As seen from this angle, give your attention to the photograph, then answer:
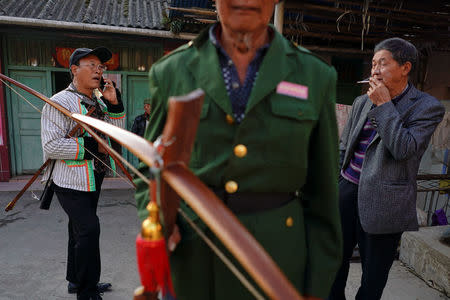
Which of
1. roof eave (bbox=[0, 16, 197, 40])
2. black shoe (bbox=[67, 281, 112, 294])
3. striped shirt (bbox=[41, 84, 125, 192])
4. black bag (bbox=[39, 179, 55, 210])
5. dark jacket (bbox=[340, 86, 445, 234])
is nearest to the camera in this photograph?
dark jacket (bbox=[340, 86, 445, 234])

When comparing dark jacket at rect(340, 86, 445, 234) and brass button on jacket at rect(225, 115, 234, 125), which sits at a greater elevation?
brass button on jacket at rect(225, 115, 234, 125)

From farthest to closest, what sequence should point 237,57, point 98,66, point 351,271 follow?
1. point 351,271
2. point 98,66
3. point 237,57

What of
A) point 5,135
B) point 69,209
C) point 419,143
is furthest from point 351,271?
point 5,135

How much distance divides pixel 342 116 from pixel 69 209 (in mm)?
2890

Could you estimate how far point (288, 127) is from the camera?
3.29ft

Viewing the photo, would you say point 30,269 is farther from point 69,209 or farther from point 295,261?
point 295,261

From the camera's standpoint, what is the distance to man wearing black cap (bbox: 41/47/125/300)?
2.37 meters

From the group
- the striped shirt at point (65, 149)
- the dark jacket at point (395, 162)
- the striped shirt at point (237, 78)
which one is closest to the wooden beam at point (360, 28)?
the dark jacket at point (395, 162)

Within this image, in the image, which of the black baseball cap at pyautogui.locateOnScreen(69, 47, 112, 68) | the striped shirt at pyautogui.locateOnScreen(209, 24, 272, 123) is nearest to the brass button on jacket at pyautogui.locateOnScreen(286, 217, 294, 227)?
the striped shirt at pyautogui.locateOnScreen(209, 24, 272, 123)

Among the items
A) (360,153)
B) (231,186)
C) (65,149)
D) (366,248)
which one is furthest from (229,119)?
(65,149)

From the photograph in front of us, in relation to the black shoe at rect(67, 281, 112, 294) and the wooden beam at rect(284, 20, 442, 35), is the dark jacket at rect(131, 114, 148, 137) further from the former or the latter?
the black shoe at rect(67, 281, 112, 294)

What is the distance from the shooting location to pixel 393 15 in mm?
3762

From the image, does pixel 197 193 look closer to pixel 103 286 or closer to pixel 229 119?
pixel 229 119

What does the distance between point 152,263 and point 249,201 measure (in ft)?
1.25
